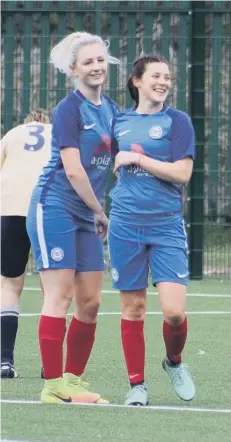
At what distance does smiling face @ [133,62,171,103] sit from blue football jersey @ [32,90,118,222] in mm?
234

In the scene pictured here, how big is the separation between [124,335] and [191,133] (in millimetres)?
1149

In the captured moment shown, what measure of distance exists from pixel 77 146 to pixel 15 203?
69.2 inches

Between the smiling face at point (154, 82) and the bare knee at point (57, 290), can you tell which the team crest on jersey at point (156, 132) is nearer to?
the smiling face at point (154, 82)

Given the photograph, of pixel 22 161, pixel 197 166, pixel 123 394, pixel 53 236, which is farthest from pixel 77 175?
pixel 197 166

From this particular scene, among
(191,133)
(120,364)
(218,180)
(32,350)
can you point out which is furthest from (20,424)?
(218,180)

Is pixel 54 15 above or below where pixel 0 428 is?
above

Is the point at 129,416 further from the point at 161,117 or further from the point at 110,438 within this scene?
the point at 161,117

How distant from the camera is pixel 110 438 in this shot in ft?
22.6

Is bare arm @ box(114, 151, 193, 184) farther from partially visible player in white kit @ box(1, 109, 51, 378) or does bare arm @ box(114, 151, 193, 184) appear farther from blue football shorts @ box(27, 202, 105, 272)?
partially visible player in white kit @ box(1, 109, 51, 378)

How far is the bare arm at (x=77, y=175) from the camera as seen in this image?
765cm

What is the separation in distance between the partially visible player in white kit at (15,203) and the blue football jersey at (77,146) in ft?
4.56

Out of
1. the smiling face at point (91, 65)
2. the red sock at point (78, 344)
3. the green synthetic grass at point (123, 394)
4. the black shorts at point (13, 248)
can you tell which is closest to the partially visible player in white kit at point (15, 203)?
the black shorts at point (13, 248)

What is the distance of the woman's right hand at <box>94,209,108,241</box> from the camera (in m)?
7.78

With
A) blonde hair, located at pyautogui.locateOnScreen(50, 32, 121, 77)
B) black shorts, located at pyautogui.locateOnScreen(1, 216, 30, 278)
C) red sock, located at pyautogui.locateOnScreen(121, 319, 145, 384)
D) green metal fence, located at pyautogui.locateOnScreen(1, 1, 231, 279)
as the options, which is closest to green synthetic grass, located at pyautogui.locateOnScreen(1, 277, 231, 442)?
red sock, located at pyautogui.locateOnScreen(121, 319, 145, 384)
